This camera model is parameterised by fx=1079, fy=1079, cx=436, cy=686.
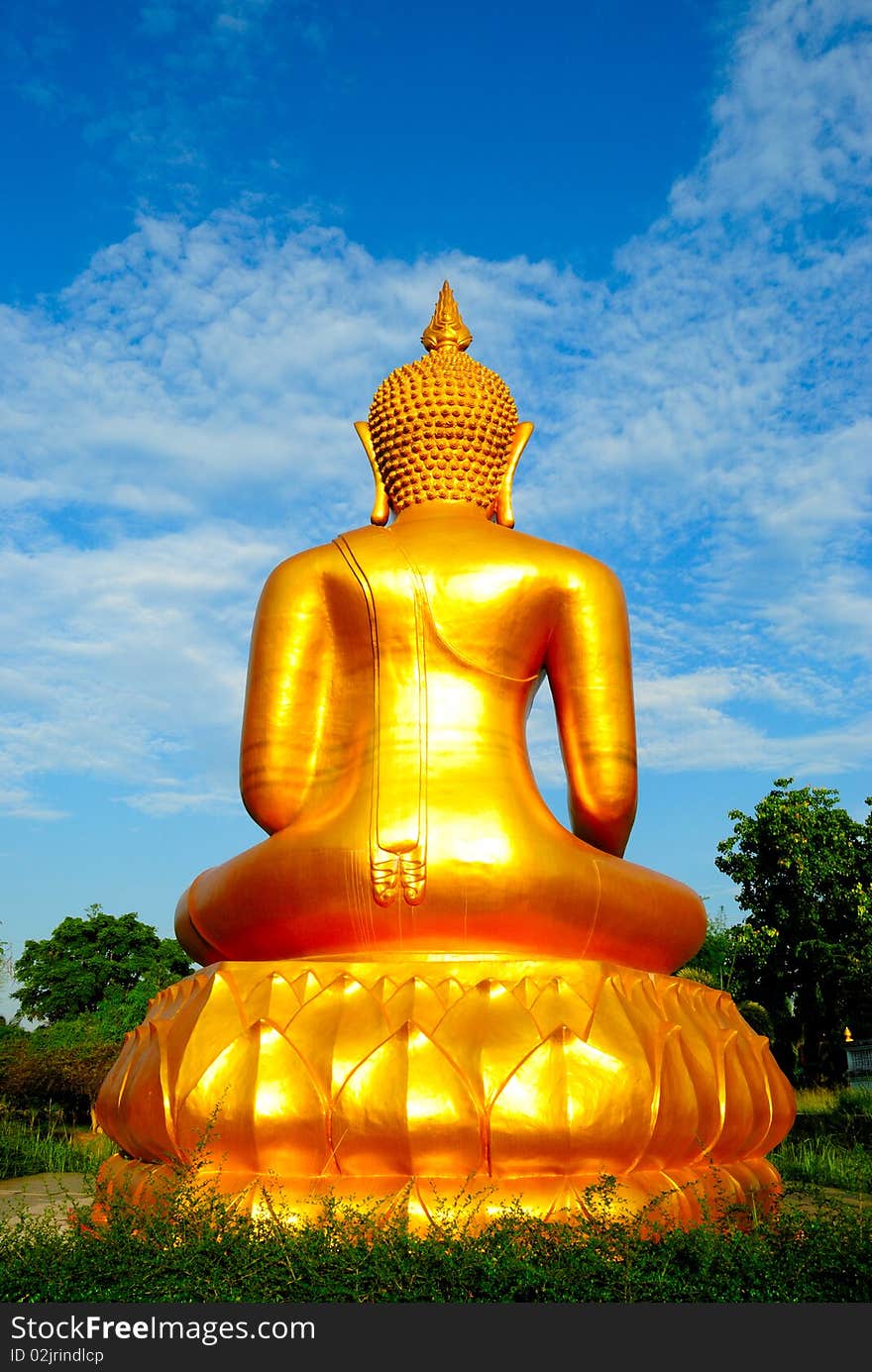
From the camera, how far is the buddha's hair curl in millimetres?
6020

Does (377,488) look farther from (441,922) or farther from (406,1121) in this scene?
(406,1121)

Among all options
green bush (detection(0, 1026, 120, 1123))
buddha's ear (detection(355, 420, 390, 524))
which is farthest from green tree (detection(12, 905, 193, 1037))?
buddha's ear (detection(355, 420, 390, 524))

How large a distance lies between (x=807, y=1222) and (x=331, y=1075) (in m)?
1.81

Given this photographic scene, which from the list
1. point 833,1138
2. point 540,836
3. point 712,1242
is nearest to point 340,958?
point 540,836

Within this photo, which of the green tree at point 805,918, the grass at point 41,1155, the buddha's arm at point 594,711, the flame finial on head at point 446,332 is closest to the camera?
the buddha's arm at point 594,711

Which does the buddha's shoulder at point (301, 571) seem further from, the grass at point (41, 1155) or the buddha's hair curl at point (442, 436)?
the grass at point (41, 1155)

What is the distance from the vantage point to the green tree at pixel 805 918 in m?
18.1

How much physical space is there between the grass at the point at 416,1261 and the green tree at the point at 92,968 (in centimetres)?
1992

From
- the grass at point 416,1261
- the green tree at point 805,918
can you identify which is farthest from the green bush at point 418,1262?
the green tree at point 805,918

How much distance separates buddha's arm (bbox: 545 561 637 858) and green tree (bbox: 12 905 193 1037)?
1919cm

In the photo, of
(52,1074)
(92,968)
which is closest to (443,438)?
(52,1074)

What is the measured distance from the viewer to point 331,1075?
13.2 feet

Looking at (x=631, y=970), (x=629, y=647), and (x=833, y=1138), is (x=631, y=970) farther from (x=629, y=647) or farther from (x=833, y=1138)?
(x=833, y=1138)

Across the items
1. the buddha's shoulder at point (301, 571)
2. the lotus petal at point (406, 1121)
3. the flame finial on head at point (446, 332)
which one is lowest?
the lotus petal at point (406, 1121)
